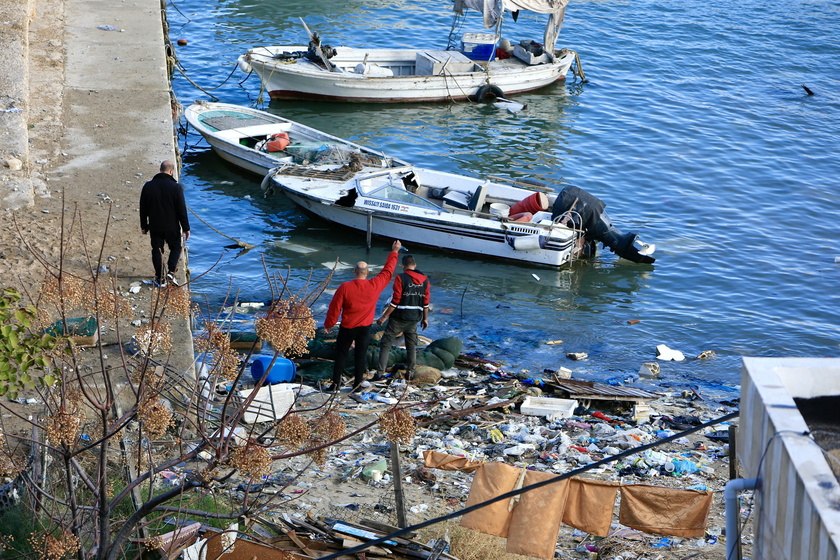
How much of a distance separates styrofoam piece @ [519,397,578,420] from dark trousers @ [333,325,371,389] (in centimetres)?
219

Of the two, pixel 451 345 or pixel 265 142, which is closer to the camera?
pixel 451 345

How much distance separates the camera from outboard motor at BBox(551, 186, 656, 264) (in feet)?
58.9

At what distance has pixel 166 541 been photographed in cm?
662

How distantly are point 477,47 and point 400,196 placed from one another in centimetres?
1157

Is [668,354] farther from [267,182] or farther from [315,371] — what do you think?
[267,182]

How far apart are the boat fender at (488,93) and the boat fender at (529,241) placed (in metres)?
10.2

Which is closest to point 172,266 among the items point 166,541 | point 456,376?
point 456,376

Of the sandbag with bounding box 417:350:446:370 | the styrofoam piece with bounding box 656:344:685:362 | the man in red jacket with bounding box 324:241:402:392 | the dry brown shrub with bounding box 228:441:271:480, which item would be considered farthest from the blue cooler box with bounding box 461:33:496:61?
the dry brown shrub with bounding box 228:441:271:480

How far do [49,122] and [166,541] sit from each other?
11.0 meters

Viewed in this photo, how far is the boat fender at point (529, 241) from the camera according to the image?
17641 mm

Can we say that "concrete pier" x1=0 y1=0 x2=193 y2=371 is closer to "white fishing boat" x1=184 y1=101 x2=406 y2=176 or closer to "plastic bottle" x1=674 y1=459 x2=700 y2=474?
"white fishing boat" x1=184 y1=101 x2=406 y2=176

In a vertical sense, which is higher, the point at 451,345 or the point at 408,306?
the point at 408,306

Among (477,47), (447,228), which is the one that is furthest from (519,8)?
(447,228)

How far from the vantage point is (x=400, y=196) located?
1809cm
